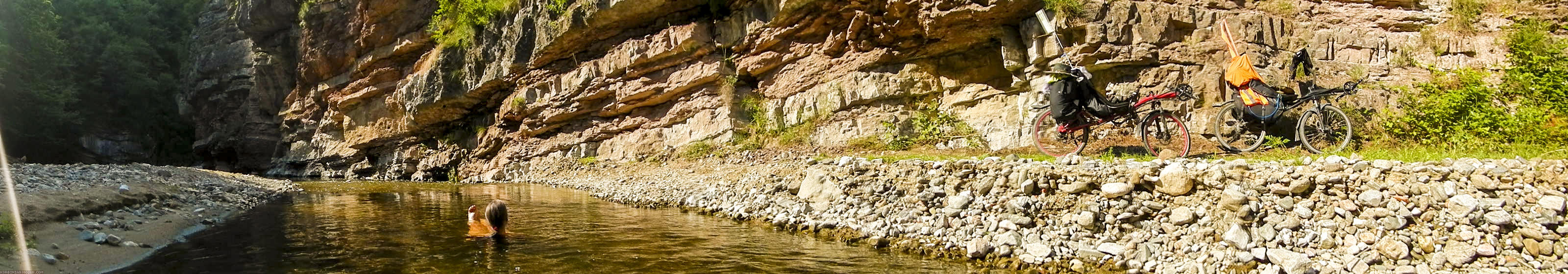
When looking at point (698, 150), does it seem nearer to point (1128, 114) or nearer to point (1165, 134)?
point (1128, 114)

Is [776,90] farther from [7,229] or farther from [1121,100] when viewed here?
[7,229]

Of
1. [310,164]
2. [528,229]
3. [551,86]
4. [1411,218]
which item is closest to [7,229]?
[528,229]

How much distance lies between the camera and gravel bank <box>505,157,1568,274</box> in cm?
481

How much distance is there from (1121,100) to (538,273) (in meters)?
7.81

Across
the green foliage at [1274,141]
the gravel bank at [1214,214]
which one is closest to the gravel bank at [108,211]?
the gravel bank at [1214,214]

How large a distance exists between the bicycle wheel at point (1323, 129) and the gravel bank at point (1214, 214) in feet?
7.32

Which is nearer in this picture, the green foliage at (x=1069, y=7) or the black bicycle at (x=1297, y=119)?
the black bicycle at (x=1297, y=119)

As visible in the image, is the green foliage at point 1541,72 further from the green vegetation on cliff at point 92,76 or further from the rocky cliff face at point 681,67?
the green vegetation on cliff at point 92,76

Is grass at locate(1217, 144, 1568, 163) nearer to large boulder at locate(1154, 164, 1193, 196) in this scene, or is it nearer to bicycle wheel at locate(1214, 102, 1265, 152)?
bicycle wheel at locate(1214, 102, 1265, 152)

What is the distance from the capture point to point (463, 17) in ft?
90.0

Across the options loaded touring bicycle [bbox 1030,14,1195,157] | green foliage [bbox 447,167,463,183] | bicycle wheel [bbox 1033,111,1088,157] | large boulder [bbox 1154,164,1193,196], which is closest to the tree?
green foliage [bbox 447,167,463,183]

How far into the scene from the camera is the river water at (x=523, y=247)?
6461mm

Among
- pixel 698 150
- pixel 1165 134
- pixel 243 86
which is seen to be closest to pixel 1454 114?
pixel 1165 134

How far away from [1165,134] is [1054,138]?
6.73ft
